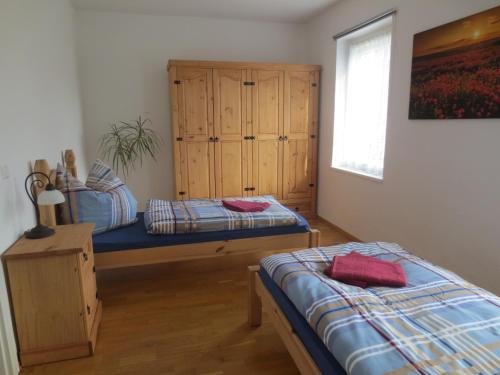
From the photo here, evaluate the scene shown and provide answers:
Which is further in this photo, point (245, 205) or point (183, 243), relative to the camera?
point (245, 205)

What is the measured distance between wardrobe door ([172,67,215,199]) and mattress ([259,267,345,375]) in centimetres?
262

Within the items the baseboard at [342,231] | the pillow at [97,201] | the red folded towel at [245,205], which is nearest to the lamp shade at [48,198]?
the pillow at [97,201]

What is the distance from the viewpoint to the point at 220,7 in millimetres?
4230

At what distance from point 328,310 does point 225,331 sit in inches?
40.4

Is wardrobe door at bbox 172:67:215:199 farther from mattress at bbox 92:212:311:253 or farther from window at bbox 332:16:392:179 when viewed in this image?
window at bbox 332:16:392:179

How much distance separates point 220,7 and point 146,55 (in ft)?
3.79

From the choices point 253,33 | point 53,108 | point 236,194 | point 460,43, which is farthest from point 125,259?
point 253,33

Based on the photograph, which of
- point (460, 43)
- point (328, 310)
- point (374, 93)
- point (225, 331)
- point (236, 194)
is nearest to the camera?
point (328, 310)

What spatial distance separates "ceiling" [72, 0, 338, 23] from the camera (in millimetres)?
4047

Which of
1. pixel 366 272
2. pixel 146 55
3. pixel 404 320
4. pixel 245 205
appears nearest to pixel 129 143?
pixel 146 55

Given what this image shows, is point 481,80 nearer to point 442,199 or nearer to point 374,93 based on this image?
point 442,199

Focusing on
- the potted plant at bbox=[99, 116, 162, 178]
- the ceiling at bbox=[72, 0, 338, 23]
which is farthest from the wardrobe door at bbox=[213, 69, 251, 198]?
the potted plant at bbox=[99, 116, 162, 178]

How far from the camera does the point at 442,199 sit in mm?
2826

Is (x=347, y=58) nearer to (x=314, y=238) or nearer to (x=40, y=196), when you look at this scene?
(x=314, y=238)
